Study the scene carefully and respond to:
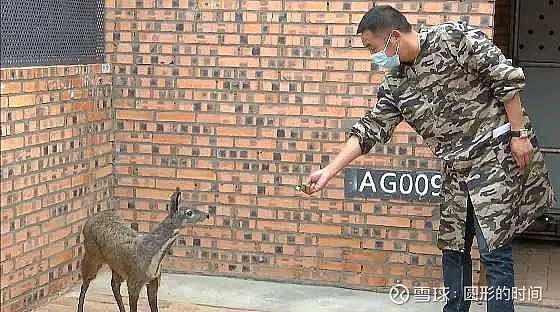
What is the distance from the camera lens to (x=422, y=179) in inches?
231

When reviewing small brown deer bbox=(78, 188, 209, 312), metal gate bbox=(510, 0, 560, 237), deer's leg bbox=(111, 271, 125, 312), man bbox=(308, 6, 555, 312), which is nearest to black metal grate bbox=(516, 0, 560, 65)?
metal gate bbox=(510, 0, 560, 237)

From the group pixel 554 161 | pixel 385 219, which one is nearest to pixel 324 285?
pixel 385 219

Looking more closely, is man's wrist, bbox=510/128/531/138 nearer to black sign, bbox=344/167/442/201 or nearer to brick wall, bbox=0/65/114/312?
black sign, bbox=344/167/442/201

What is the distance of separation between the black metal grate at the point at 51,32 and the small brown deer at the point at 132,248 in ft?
3.68

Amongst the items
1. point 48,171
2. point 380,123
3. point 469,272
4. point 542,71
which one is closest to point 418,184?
point 469,272

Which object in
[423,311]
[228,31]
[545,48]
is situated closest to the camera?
[423,311]

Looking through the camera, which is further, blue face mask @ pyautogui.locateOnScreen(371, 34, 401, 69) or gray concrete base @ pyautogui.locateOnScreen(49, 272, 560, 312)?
gray concrete base @ pyautogui.locateOnScreen(49, 272, 560, 312)

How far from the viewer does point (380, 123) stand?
4.77m

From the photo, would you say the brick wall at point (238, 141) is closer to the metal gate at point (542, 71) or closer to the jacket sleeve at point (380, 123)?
the jacket sleeve at point (380, 123)

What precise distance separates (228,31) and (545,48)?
3332 millimetres

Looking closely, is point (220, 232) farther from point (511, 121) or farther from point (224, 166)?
point (511, 121)

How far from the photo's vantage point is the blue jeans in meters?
4.56

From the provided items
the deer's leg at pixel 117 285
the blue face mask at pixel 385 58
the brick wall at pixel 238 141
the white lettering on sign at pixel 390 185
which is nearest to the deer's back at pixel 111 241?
the deer's leg at pixel 117 285

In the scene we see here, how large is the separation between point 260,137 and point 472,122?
1.92m
